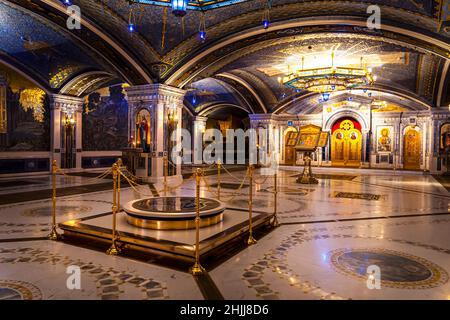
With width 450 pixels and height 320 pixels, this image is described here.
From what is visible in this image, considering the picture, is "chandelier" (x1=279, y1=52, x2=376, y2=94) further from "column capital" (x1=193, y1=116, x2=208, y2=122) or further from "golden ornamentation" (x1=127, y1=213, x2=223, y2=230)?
"column capital" (x1=193, y1=116, x2=208, y2=122)

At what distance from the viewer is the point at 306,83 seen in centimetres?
1230

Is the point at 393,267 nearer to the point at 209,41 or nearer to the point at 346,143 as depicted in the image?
the point at 209,41

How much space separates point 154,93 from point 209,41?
2.69 m

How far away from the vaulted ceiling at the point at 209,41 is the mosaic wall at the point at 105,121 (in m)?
1.72

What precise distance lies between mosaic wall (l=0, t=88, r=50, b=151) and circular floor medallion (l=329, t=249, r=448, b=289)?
545 inches

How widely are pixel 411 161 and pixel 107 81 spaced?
18.3 meters

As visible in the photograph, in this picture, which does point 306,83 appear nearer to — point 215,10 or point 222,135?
point 215,10

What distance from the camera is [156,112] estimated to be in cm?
1168

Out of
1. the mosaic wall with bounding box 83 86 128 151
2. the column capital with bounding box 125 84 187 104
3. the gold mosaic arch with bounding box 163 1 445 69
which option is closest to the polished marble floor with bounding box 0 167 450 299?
the gold mosaic arch with bounding box 163 1 445 69

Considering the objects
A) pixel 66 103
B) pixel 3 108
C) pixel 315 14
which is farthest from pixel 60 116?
pixel 315 14

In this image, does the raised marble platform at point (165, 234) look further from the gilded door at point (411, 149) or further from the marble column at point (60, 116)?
the gilded door at point (411, 149)

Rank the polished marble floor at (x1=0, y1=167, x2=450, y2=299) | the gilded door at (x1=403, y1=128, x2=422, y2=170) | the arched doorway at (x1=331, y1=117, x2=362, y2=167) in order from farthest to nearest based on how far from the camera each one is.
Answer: the arched doorway at (x1=331, y1=117, x2=362, y2=167), the gilded door at (x1=403, y1=128, x2=422, y2=170), the polished marble floor at (x1=0, y1=167, x2=450, y2=299)

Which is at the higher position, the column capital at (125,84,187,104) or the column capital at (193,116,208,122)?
the column capital at (193,116,208,122)

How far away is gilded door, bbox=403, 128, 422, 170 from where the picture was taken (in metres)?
20.0
